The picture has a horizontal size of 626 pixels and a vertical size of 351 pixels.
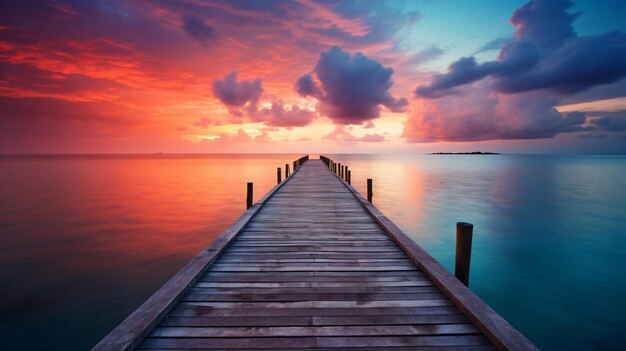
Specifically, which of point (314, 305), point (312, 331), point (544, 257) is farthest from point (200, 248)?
point (544, 257)

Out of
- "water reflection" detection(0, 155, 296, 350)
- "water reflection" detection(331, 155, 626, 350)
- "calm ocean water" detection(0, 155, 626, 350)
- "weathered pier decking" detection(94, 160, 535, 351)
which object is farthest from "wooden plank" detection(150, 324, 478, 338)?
"water reflection" detection(331, 155, 626, 350)

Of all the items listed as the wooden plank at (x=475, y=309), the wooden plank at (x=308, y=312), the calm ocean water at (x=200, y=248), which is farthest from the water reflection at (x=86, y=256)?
the wooden plank at (x=475, y=309)

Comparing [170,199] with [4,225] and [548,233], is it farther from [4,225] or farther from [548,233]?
[548,233]

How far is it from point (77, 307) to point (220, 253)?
4.42 meters

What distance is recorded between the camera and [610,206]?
19.1 metres

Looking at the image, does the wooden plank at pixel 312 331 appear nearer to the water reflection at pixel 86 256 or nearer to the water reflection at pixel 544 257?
the water reflection at pixel 86 256

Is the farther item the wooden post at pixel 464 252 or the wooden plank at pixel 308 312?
the wooden post at pixel 464 252

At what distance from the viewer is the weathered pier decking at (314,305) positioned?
2.64 m

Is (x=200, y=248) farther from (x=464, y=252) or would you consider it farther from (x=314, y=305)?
(x=464, y=252)

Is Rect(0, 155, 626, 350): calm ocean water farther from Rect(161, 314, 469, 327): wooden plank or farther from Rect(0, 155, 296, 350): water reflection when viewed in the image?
Rect(161, 314, 469, 327): wooden plank

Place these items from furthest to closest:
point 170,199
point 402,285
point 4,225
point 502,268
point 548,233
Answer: point 170,199 < point 4,225 < point 548,233 < point 502,268 < point 402,285

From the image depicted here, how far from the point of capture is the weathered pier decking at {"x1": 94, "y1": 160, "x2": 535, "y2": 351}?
8.65ft

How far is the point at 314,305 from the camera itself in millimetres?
3197

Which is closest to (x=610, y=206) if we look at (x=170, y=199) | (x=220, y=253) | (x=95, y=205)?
(x=220, y=253)
